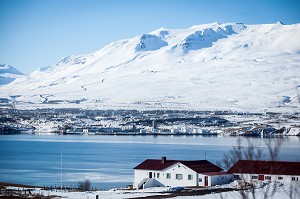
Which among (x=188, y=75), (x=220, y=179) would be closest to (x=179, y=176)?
(x=220, y=179)

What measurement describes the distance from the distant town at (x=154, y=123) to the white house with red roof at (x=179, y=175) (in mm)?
37717

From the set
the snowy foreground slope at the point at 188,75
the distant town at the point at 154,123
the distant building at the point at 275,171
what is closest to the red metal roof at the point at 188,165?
the distant building at the point at 275,171

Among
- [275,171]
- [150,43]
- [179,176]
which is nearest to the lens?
[275,171]

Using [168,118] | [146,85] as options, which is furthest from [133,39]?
[168,118]

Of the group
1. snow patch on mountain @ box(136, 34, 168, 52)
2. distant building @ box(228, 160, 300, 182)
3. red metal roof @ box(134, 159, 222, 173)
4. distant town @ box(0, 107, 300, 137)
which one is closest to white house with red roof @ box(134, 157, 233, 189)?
red metal roof @ box(134, 159, 222, 173)

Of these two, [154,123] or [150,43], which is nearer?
[154,123]

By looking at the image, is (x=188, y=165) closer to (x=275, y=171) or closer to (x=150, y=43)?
(x=275, y=171)

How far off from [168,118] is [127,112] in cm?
1264

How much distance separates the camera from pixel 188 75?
397 feet

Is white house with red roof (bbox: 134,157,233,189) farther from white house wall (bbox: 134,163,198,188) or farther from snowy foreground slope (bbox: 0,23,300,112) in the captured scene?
snowy foreground slope (bbox: 0,23,300,112)

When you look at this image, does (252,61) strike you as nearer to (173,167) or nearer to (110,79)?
(110,79)

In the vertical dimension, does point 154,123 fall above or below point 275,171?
above

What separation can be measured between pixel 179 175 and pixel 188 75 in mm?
102993

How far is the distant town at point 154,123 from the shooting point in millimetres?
62656
